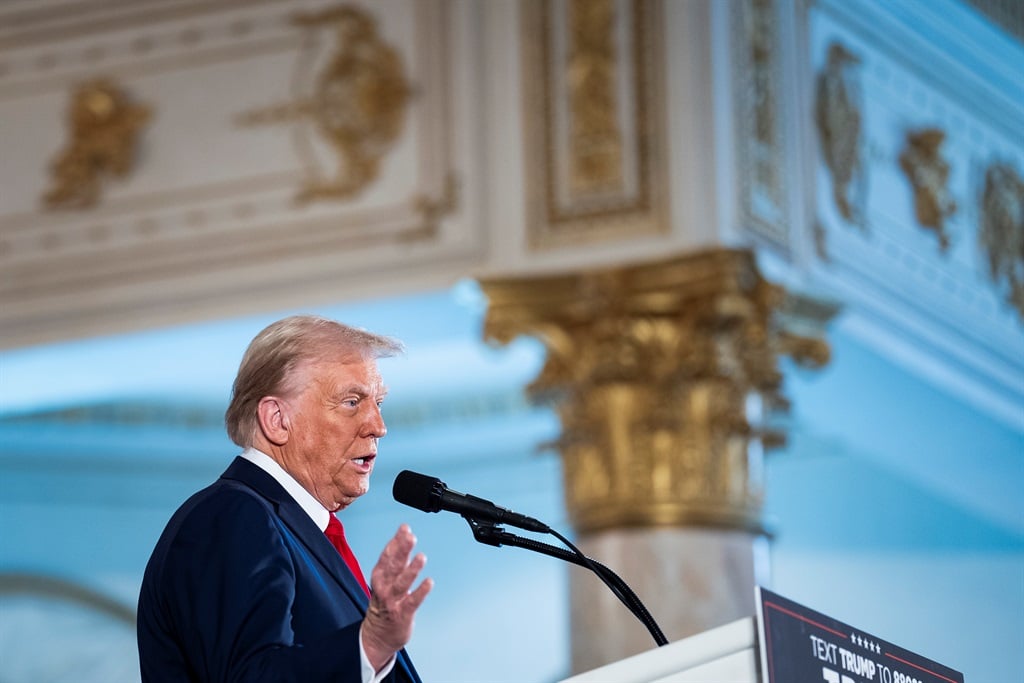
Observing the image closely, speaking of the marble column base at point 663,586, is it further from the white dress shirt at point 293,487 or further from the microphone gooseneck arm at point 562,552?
the white dress shirt at point 293,487

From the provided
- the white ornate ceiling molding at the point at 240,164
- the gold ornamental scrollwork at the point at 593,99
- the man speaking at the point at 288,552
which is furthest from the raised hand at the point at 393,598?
the white ornate ceiling molding at the point at 240,164

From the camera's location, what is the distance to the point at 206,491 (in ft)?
8.66

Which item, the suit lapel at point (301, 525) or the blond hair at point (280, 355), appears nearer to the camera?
the suit lapel at point (301, 525)

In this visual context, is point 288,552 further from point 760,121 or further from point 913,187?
point 913,187

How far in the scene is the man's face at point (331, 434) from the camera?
108 inches

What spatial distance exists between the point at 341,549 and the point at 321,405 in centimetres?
23

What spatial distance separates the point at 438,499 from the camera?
275cm

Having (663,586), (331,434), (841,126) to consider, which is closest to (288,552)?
(331,434)

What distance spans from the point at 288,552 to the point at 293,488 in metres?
0.19

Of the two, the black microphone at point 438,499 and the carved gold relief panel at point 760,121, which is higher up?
the carved gold relief panel at point 760,121

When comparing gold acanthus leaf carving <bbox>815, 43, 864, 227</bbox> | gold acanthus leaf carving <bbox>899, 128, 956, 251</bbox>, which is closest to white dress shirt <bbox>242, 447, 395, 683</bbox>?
gold acanthus leaf carving <bbox>815, 43, 864, 227</bbox>

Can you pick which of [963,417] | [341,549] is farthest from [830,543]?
[341,549]

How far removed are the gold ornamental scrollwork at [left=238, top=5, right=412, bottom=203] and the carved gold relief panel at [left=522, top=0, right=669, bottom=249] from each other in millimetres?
737

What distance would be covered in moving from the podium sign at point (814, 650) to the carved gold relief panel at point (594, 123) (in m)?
5.43
